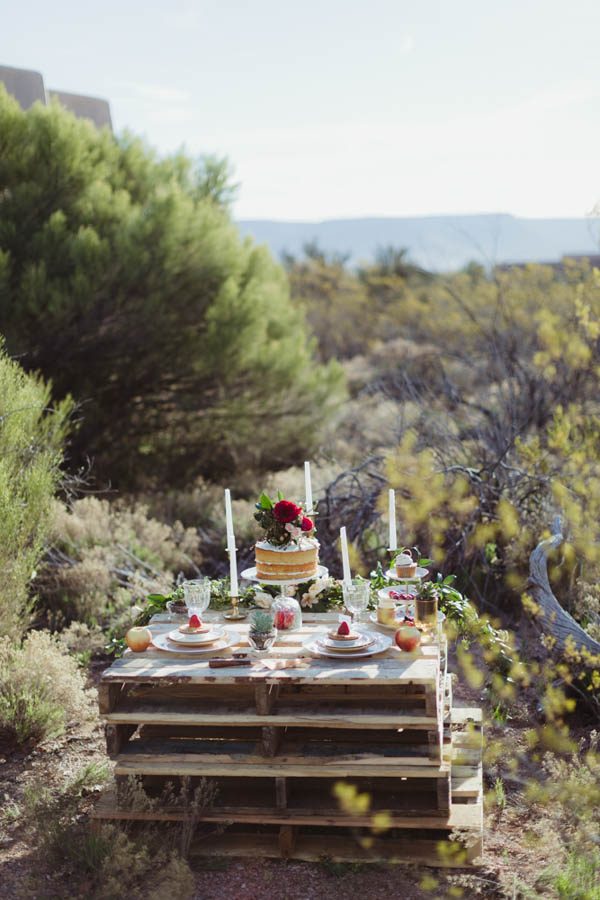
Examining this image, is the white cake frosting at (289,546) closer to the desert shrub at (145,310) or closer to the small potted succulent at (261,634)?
the small potted succulent at (261,634)

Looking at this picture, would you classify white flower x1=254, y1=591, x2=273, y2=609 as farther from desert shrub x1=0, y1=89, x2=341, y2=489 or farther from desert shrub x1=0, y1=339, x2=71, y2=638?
desert shrub x1=0, y1=89, x2=341, y2=489

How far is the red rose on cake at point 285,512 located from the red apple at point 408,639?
0.68 meters

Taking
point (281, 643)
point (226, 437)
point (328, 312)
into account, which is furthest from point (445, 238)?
point (328, 312)

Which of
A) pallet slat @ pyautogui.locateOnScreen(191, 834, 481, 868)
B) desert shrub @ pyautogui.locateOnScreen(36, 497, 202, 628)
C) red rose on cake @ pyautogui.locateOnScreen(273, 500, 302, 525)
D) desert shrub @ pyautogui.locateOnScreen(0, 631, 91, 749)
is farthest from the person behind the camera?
desert shrub @ pyautogui.locateOnScreen(36, 497, 202, 628)

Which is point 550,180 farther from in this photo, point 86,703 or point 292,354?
point 86,703

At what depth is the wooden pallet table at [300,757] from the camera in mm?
3484

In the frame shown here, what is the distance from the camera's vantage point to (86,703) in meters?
5.19

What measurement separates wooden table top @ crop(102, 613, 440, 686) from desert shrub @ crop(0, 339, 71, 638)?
1654 millimetres

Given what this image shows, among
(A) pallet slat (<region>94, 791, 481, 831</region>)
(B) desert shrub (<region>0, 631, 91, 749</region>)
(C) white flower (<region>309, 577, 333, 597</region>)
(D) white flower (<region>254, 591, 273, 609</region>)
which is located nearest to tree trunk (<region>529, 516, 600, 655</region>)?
(C) white flower (<region>309, 577, 333, 597</region>)

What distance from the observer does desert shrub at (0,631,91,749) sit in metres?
4.73

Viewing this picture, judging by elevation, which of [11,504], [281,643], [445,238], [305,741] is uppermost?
[445,238]

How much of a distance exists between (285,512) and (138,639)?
2.66 ft

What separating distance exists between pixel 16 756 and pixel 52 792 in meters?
0.59

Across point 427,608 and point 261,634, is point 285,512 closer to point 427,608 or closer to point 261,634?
point 261,634
